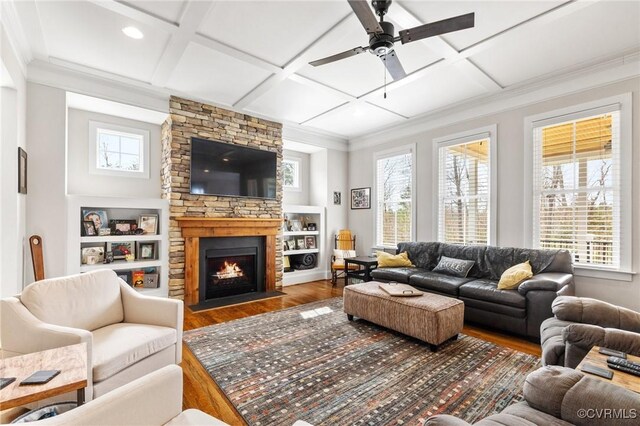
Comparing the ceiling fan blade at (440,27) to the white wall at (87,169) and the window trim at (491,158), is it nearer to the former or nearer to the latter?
the window trim at (491,158)

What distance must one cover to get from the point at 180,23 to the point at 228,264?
3345 millimetres

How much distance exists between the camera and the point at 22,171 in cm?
307

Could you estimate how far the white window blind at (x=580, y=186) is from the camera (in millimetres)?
3354

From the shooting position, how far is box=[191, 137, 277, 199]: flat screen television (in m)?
4.45

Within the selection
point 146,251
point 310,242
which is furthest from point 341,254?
point 146,251

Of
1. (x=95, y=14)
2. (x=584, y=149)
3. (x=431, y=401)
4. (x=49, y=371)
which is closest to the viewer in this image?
(x=49, y=371)

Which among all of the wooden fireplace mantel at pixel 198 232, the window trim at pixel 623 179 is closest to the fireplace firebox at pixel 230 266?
the wooden fireplace mantel at pixel 198 232

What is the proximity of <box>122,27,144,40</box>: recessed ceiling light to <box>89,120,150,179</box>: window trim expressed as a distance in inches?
75.0

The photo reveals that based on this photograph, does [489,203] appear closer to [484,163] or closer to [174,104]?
[484,163]

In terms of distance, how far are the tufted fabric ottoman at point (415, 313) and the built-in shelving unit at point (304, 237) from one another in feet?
7.94

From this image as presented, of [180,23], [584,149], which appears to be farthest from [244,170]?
[584,149]

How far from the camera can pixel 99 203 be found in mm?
3789

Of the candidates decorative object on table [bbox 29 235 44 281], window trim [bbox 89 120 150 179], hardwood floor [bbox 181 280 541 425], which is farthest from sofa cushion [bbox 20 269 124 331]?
window trim [bbox 89 120 150 179]

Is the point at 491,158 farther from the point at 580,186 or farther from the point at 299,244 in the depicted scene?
the point at 299,244
